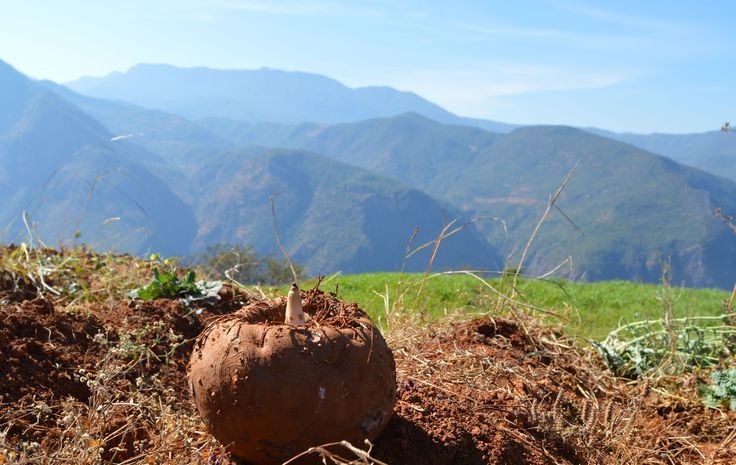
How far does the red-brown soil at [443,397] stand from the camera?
358 cm

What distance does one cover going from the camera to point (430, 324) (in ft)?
19.7

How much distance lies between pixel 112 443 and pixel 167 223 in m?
179

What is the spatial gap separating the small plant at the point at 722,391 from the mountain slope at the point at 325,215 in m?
133

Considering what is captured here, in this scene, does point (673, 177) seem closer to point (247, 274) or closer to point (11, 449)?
point (247, 274)

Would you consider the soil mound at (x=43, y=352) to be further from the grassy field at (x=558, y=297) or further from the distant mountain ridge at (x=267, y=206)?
the distant mountain ridge at (x=267, y=206)

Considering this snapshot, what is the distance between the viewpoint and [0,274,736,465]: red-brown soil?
11.8ft

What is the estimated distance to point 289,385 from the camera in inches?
114

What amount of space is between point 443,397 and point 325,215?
167063 millimetres

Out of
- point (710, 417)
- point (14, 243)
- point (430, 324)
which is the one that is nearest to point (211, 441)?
point (430, 324)

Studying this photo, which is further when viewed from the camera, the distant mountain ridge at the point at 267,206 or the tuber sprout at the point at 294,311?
the distant mountain ridge at the point at 267,206

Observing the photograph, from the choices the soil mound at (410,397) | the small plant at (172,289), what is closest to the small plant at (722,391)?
the soil mound at (410,397)

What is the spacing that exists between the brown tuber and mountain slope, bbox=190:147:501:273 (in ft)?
443

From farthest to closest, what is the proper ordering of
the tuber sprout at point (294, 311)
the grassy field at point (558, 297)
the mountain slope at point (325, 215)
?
1. the mountain slope at point (325, 215)
2. the grassy field at point (558, 297)
3. the tuber sprout at point (294, 311)

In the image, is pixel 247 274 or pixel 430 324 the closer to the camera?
pixel 430 324
